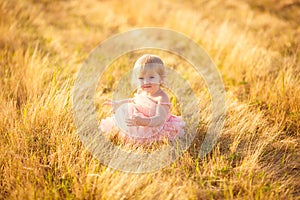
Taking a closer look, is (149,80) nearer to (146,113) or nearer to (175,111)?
(146,113)

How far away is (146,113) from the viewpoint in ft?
8.61

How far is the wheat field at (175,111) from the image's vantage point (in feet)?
6.99

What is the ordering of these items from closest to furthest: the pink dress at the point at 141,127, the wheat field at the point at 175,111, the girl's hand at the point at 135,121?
the wheat field at the point at 175,111
the girl's hand at the point at 135,121
the pink dress at the point at 141,127

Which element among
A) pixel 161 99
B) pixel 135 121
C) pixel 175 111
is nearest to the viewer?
pixel 135 121

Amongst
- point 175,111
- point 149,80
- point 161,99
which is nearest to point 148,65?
point 149,80

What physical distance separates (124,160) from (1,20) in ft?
12.4

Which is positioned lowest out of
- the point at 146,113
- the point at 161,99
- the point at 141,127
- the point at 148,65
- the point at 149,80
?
the point at 141,127

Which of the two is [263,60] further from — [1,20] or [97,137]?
[1,20]

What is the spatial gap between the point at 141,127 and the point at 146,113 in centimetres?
13

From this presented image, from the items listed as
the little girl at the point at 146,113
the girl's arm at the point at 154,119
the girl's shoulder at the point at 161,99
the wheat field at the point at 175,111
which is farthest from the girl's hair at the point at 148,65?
the wheat field at the point at 175,111

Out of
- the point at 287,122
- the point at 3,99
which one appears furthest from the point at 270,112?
the point at 3,99

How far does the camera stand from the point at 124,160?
7.77 feet

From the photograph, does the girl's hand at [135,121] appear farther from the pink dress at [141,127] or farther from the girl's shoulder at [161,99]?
the girl's shoulder at [161,99]

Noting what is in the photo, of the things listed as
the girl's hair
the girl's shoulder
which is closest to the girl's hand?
the girl's shoulder
